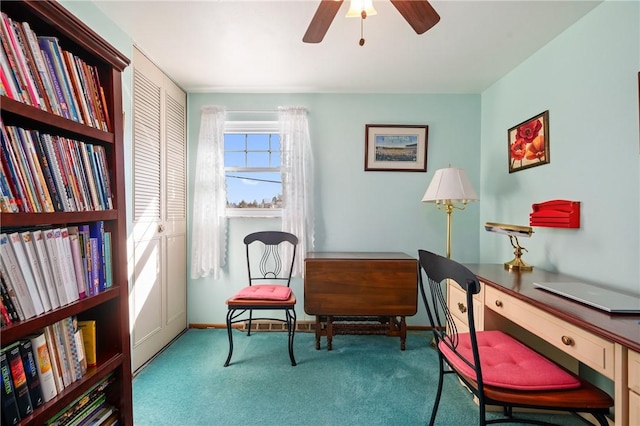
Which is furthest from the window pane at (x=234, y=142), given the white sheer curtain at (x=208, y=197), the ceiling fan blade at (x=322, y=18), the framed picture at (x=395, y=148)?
the ceiling fan blade at (x=322, y=18)

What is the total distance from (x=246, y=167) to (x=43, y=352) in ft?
7.20

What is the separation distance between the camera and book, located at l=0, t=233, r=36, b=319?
2.44 feet

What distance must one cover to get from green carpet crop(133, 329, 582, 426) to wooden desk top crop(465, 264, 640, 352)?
0.76 metres

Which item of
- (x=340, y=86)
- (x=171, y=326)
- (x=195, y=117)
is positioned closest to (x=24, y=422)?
(x=171, y=326)

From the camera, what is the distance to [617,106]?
1503 mm

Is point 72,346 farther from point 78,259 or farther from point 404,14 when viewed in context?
point 404,14

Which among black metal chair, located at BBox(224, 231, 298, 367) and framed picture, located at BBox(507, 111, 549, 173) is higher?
framed picture, located at BBox(507, 111, 549, 173)

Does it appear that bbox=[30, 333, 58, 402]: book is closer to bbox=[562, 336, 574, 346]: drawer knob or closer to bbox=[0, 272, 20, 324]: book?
bbox=[0, 272, 20, 324]: book

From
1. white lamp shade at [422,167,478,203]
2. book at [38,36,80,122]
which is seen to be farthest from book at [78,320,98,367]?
white lamp shade at [422,167,478,203]

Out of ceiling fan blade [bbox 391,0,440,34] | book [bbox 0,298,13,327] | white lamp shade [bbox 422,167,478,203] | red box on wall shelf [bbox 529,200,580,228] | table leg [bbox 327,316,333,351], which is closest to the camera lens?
book [bbox 0,298,13,327]

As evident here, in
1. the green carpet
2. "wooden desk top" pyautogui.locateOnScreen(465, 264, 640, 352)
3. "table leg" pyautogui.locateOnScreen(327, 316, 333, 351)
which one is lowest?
the green carpet

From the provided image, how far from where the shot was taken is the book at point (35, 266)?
31.3 inches

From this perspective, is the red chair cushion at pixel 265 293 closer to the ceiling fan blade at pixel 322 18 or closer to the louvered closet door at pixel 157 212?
the louvered closet door at pixel 157 212

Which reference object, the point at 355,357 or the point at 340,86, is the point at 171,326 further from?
the point at 340,86
